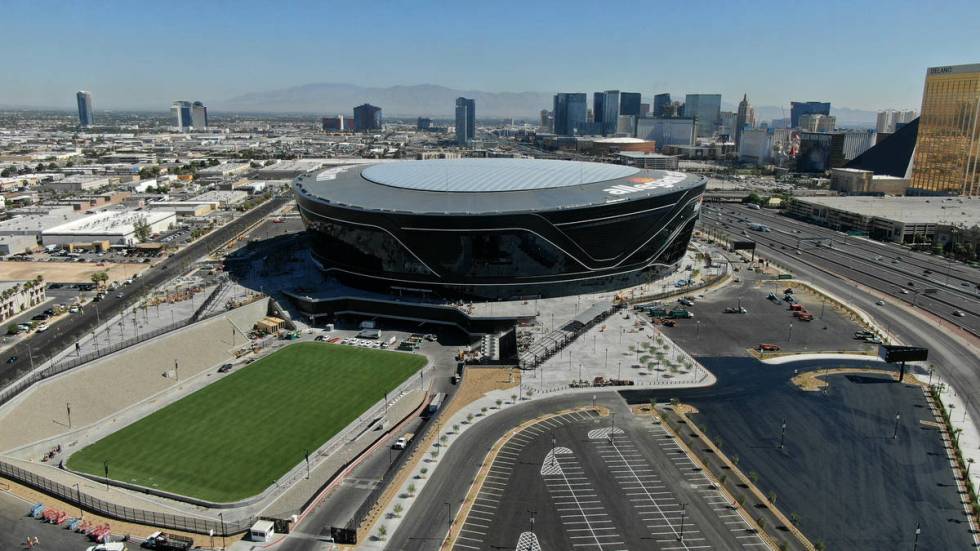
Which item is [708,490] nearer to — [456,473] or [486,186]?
[456,473]

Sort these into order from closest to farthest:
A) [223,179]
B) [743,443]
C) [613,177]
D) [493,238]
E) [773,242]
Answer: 1. [743,443]
2. [493,238]
3. [613,177]
4. [773,242]
5. [223,179]

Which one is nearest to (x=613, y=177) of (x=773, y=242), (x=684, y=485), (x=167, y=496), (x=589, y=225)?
(x=589, y=225)

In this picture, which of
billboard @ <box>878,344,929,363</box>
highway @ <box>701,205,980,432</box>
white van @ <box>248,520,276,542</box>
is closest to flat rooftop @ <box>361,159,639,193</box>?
→ highway @ <box>701,205,980,432</box>

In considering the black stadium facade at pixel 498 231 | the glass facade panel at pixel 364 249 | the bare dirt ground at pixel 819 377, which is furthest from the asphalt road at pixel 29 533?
the bare dirt ground at pixel 819 377

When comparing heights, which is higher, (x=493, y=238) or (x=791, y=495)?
(x=493, y=238)

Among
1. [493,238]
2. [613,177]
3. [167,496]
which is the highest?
[613,177]

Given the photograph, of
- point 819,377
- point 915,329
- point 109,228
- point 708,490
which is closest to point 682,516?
point 708,490

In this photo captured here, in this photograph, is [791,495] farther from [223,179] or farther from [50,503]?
[223,179]

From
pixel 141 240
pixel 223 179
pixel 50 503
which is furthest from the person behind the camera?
pixel 223 179
